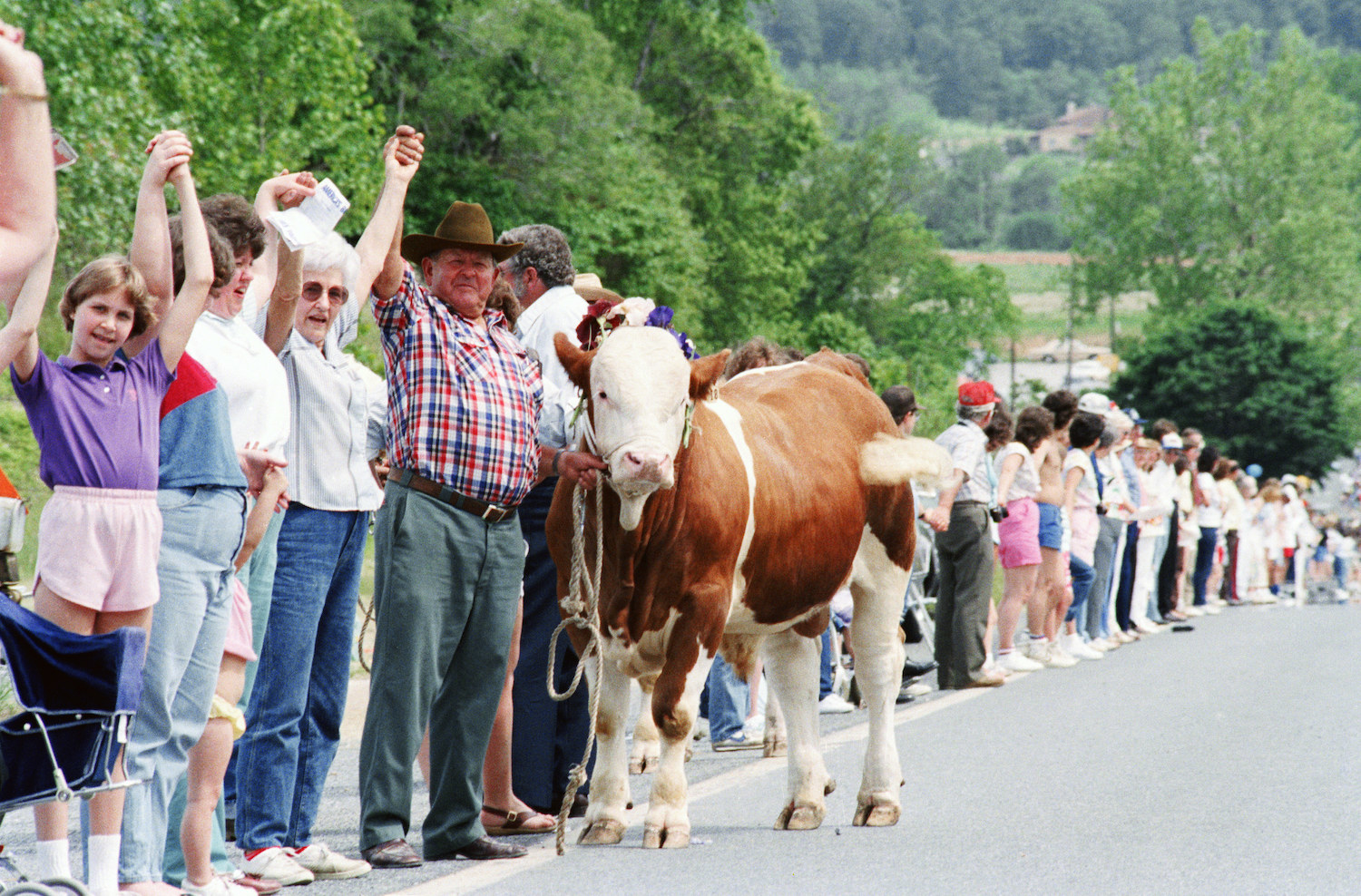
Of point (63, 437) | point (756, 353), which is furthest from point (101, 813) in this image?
point (756, 353)

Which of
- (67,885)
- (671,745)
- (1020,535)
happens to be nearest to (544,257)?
(671,745)

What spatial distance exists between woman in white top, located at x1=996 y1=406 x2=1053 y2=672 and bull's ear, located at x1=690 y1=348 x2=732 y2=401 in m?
8.08

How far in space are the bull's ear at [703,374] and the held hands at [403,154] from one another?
4.16ft

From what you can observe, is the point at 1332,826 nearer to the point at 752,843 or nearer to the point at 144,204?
the point at 752,843

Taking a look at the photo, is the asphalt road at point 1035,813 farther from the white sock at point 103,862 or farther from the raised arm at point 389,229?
the raised arm at point 389,229

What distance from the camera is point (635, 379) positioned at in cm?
627

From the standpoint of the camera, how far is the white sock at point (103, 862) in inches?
187

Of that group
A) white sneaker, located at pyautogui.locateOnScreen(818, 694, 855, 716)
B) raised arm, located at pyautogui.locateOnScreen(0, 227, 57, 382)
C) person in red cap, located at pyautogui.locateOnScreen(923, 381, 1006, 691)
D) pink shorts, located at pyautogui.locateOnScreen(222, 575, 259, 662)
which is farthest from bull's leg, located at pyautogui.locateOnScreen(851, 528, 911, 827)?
person in red cap, located at pyautogui.locateOnScreen(923, 381, 1006, 691)

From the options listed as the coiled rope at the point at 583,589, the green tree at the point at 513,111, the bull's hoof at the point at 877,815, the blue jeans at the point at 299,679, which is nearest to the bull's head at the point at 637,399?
the coiled rope at the point at 583,589

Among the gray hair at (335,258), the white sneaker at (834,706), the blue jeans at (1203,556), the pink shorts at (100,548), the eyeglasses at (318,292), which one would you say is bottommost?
the blue jeans at (1203,556)

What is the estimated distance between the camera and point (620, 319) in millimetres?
6695

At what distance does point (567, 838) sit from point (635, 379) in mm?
1952

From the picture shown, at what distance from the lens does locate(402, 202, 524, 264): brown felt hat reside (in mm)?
6324

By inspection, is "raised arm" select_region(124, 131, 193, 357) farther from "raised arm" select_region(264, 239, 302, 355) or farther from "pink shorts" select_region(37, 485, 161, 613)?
"raised arm" select_region(264, 239, 302, 355)
